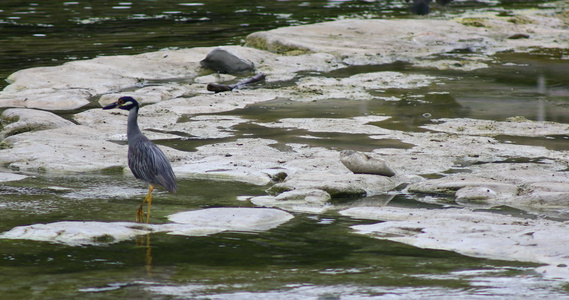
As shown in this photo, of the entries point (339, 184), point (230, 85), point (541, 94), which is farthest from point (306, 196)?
point (541, 94)

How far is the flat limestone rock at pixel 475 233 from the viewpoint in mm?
4707

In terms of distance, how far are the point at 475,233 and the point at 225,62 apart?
8.13 metres

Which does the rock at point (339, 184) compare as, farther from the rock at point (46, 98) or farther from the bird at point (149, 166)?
the rock at point (46, 98)

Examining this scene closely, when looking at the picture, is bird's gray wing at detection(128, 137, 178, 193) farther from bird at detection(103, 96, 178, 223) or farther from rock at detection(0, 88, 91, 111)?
rock at detection(0, 88, 91, 111)

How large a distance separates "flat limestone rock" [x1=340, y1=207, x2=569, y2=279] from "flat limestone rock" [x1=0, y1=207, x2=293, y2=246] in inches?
26.0

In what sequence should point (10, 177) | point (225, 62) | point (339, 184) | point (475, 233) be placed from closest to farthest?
point (475, 233), point (339, 184), point (10, 177), point (225, 62)

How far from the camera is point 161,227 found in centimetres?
534

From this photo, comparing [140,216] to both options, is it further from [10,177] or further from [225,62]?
[225,62]

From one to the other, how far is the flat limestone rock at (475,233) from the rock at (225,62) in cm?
722

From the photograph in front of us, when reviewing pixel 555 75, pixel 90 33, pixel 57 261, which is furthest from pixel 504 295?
pixel 90 33

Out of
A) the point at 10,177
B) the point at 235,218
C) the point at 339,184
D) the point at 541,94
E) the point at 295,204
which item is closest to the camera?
the point at 235,218

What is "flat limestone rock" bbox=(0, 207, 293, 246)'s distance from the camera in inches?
197

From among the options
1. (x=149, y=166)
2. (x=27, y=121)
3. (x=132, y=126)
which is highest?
(x=132, y=126)

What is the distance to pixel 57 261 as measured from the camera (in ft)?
15.2
